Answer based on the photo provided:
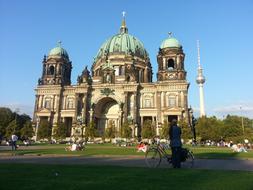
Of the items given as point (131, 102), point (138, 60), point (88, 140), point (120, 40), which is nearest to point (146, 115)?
point (131, 102)

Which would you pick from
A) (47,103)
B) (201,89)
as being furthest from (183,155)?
(47,103)

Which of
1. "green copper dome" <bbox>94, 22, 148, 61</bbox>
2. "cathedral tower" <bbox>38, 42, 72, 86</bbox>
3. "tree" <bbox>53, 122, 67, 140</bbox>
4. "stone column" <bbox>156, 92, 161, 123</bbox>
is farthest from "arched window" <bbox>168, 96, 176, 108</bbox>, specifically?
"cathedral tower" <bbox>38, 42, 72, 86</bbox>

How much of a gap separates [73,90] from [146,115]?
22833 millimetres

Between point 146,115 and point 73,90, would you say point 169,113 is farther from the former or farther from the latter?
point 73,90

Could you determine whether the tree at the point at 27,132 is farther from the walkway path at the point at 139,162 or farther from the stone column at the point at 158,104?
the walkway path at the point at 139,162

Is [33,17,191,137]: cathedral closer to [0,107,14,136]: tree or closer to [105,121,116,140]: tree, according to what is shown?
[105,121,116,140]: tree

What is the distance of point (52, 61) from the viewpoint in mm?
81625

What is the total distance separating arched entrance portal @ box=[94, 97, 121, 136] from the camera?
254 feet

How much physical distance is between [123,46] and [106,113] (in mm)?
23892

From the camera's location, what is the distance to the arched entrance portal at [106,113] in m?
77.4

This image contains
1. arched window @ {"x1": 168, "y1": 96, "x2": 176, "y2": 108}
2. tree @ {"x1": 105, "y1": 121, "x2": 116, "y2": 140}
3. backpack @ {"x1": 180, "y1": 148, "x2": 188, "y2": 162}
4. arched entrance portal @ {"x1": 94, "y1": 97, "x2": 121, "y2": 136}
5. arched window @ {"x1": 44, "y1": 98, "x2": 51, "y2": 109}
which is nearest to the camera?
backpack @ {"x1": 180, "y1": 148, "x2": 188, "y2": 162}

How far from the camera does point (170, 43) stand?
75.8 m

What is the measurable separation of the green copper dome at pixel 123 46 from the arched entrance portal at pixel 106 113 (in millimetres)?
17815

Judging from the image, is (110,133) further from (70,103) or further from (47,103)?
(47,103)
